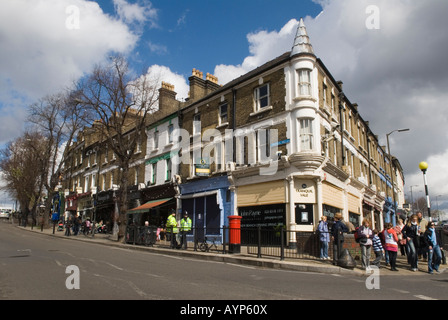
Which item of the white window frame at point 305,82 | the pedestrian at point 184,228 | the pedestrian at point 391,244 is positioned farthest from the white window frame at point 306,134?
the pedestrian at point 391,244

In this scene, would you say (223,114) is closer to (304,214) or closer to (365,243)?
(304,214)

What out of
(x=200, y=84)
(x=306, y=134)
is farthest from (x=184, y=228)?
(x=200, y=84)

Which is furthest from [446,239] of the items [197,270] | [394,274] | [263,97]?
[197,270]

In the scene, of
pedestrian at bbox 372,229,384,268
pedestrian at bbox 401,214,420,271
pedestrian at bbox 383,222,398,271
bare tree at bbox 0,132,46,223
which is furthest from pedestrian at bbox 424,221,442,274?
bare tree at bbox 0,132,46,223

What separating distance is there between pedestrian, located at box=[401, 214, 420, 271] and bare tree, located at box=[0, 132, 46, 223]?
38.5 metres

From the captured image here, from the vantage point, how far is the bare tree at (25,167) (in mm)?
42412

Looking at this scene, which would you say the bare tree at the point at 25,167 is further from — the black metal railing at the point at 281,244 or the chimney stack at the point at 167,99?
the black metal railing at the point at 281,244

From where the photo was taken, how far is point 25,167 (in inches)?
1783

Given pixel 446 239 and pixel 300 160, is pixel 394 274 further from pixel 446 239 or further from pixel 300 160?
pixel 446 239

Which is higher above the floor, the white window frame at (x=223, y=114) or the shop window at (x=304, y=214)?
the white window frame at (x=223, y=114)

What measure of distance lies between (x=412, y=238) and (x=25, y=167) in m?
46.8

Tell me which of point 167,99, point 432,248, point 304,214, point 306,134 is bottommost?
point 432,248

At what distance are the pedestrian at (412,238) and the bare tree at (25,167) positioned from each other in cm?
3850

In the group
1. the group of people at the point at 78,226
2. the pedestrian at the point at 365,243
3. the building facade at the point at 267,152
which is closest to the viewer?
the pedestrian at the point at 365,243
